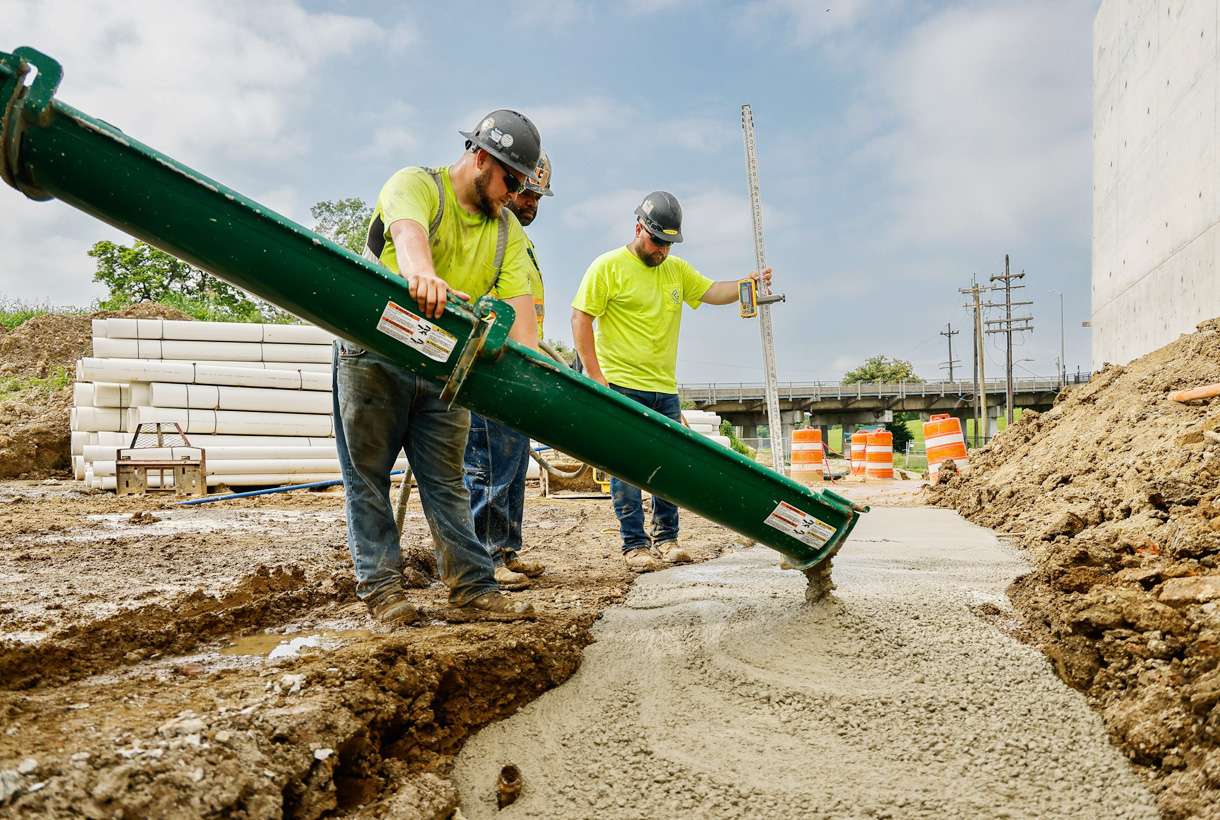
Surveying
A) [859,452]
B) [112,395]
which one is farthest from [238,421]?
[859,452]

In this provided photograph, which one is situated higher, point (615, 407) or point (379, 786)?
point (615, 407)

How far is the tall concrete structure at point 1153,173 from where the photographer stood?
673cm

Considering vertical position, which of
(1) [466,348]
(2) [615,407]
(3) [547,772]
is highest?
(1) [466,348]

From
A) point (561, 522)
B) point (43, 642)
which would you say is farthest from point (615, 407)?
point (561, 522)

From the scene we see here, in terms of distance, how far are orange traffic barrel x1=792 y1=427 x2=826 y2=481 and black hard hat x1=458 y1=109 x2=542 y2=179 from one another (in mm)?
10819

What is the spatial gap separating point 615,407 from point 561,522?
4211 millimetres

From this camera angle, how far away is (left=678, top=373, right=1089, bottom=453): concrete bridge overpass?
44062 millimetres

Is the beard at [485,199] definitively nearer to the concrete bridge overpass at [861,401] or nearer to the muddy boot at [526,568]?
the muddy boot at [526,568]

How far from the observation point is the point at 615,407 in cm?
241

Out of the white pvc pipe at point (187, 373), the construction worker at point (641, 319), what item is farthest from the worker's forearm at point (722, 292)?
the white pvc pipe at point (187, 373)

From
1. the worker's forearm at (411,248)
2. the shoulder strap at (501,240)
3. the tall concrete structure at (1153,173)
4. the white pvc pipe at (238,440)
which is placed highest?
the tall concrete structure at (1153,173)

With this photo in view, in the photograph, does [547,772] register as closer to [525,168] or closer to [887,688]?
[887,688]

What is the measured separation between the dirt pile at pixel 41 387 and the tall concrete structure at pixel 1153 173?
14.4 m

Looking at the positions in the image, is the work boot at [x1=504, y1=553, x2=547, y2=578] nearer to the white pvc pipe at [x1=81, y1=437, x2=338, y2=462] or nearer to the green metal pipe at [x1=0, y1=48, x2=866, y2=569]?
the green metal pipe at [x1=0, y1=48, x2=866, y2=569]
